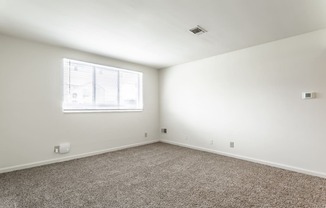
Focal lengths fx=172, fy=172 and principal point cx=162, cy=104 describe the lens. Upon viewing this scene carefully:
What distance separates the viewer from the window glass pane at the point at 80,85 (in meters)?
3.74

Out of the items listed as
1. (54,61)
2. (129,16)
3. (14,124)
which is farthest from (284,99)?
(14,124)

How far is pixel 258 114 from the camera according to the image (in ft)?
11.3

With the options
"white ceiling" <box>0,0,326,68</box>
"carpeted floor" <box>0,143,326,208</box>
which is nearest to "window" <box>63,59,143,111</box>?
"white ceiling" <box>0,0,326,68</box>

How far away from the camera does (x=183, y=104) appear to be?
190 inches

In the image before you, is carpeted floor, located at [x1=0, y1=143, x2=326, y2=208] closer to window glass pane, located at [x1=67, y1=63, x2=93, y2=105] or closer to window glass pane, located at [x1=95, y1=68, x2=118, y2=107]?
window glass pane, located at [x1=67, y1=63, x2=93, y2=105]

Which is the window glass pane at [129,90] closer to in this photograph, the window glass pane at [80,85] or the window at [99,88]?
the window at [99,88]

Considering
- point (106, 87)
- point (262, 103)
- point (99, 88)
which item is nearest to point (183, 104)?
point (262, 103)

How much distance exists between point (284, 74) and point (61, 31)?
13.0ft

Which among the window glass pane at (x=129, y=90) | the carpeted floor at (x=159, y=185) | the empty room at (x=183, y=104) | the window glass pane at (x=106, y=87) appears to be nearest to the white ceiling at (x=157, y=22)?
the empty room at (x=183, y=104)

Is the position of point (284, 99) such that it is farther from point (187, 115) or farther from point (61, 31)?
point (61, 31)

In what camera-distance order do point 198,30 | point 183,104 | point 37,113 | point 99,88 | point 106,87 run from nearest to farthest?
point 198,30
point 37,113
point 99,88
point 106,87
point 183,104

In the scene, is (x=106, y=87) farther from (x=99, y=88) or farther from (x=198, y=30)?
(x=198, y=30)

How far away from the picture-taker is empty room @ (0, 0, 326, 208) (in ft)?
7.18

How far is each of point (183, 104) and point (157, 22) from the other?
268cm
